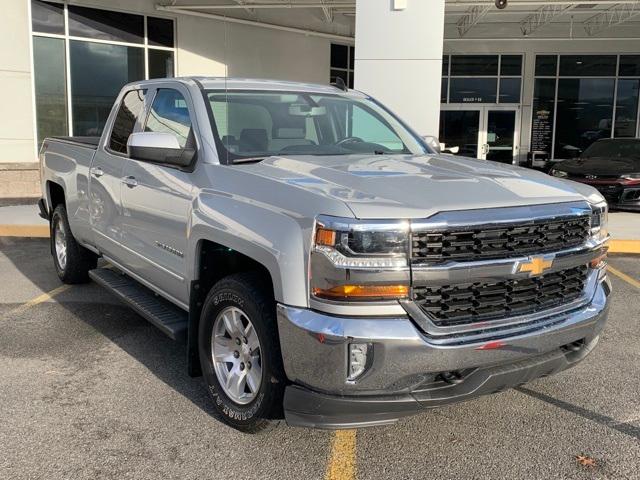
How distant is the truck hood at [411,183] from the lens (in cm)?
292

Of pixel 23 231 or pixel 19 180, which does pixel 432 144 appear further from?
pixel 19 180

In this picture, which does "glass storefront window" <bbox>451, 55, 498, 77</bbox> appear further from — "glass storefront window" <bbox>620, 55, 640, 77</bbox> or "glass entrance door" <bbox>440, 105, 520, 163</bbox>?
"glass storefront window" <bbox>620, 55, 640, 77</bbox>

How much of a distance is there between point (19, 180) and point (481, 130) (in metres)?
13.6

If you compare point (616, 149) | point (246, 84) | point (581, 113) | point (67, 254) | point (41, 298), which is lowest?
point (41, 298)

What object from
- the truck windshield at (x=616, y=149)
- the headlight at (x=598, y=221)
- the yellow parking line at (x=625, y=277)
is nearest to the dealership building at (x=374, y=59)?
the truck windshield at (x=616, y=149)

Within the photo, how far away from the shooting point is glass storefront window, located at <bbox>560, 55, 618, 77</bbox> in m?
19.7

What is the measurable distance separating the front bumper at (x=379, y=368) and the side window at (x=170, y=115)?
1.80m

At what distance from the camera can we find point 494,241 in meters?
2.99

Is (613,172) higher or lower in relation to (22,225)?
higher

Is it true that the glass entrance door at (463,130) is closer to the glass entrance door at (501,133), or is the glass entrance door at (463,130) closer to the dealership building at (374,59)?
the dealership building at (374,59)

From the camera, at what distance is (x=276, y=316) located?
3.10 metres

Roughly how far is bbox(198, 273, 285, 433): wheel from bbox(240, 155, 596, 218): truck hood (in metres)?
0.62

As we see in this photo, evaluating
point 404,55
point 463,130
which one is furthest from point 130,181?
point 463,130

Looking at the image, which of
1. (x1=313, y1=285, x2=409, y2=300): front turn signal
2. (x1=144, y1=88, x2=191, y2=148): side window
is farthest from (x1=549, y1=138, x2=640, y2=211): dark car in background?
(x1=313, y1=285, x2=409, y2=300): front turn signal
